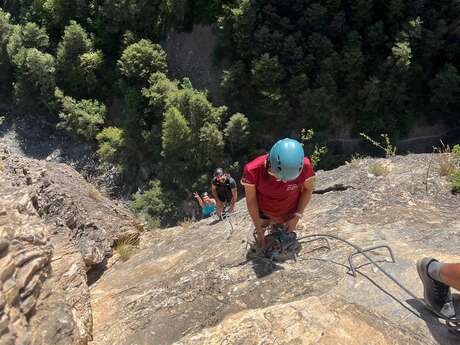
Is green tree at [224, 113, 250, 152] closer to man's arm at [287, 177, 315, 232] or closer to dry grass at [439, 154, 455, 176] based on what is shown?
dry grass at [439, 154, 455, 176]

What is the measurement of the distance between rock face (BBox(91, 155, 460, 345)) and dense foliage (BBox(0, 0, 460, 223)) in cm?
1437

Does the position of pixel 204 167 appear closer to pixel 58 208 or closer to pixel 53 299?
pixel 58 208

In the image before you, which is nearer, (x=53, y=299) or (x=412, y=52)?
(x=53, y=299)

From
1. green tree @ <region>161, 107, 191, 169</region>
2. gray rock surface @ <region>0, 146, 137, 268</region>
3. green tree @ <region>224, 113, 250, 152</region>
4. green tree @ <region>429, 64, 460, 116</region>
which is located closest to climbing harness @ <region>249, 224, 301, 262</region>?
gray rock surface @ <region>0, 146, 137, 268</region>

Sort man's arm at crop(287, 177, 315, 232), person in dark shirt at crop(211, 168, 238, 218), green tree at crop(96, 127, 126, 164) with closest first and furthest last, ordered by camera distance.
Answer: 1. man's arm at crop(287, 177, 315, 232)
2. person in dark shirt at crop(211, 168, 238, 218)
3. green tree at crop(96, 127, 126, 164)

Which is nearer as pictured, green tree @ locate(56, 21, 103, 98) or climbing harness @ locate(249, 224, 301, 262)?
climbing harness @ locate(249, 224, 301, 262)

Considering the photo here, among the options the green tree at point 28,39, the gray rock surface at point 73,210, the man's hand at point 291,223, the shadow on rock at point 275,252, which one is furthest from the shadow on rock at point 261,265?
the green tree at point 28,39

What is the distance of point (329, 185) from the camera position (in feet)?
29.5

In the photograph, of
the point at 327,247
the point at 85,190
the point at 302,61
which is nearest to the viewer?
the point at 327,247

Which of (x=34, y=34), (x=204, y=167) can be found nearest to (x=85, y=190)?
(x=204, y=167)

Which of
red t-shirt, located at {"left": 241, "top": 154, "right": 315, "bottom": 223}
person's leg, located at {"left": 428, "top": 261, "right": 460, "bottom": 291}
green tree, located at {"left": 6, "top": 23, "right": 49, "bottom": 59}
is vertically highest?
green tree, located at {"left": 6, "top": 23, "right": 49, "bottom": 59}

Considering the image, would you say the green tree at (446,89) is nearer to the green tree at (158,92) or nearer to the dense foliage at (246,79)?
the dense foliage at (246,79)

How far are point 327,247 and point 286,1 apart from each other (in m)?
18.1

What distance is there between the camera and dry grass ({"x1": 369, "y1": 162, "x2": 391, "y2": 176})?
336 inches
